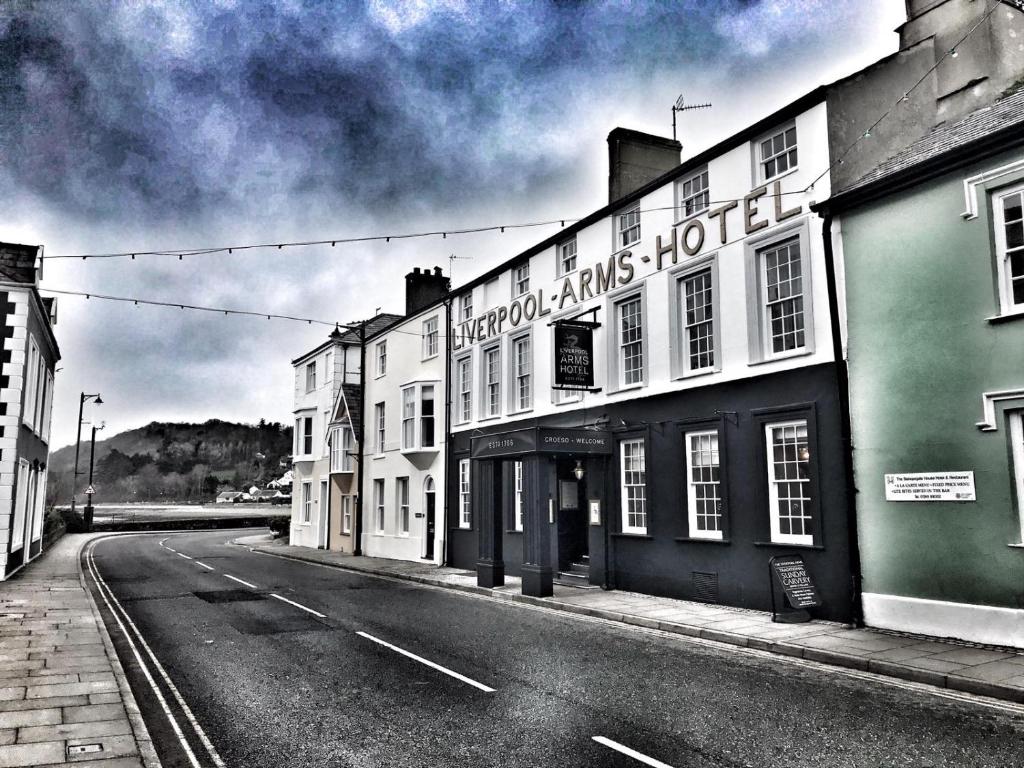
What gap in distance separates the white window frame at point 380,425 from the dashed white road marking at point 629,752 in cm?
2555

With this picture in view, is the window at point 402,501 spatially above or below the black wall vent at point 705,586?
above

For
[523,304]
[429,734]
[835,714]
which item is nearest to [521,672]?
[429,734]

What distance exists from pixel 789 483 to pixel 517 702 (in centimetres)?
819

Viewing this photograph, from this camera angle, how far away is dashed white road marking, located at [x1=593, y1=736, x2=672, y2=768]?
6.09 m

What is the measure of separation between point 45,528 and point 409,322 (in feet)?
67.1

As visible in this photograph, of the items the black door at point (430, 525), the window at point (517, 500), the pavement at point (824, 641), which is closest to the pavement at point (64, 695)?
the pavement at point (824, 641)

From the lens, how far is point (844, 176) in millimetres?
13805

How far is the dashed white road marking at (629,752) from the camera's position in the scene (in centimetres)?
609

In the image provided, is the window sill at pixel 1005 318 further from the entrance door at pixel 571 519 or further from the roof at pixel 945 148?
the entrance door at pixel 571 519

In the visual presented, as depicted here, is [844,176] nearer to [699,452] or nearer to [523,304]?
[699,452]

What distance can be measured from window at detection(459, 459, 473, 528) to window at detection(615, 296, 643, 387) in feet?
28.4

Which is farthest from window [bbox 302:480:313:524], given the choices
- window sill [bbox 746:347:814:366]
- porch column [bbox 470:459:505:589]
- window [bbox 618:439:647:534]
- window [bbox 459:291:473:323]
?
window sill [bbox 746:347:814:366]

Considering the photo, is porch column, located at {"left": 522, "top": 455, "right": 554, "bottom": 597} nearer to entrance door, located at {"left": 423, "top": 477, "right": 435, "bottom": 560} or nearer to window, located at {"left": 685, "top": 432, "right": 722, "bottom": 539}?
window, located at {"left": 685, "top": 432, "right": 722, "bottom": 539}

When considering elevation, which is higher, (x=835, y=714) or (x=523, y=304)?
(x=523, y=304)
